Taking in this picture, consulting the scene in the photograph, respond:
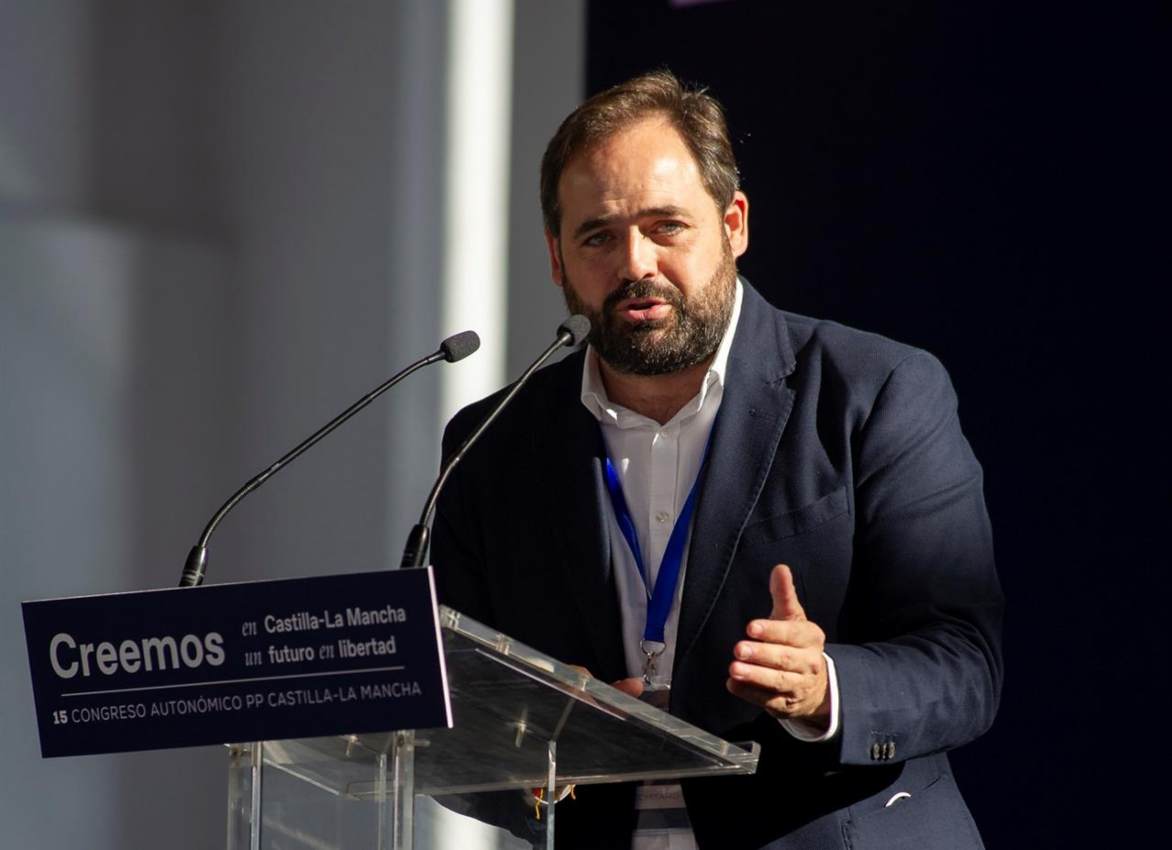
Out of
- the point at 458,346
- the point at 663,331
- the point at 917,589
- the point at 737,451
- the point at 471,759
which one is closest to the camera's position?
the point at 471,759

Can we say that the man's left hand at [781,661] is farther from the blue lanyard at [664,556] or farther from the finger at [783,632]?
the blue lanyard at [664,556]

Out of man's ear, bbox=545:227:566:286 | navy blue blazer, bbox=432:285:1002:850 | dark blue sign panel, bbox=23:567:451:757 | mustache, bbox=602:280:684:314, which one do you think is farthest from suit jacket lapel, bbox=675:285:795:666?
dark blue sign panel, bbox=23:567:451:757

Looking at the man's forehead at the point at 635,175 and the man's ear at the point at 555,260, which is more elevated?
the man's forehead at the point at 635,175

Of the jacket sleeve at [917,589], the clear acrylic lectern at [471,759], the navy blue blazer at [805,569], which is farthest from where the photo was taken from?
the navy blue blazer at [805,569]

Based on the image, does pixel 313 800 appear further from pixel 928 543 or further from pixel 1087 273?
pixel 1087 273

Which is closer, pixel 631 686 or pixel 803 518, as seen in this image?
pixel 631 686

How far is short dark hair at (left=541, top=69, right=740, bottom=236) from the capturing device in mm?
2559

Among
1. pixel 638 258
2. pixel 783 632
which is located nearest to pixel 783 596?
pixel 783 632

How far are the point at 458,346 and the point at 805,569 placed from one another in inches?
22.7

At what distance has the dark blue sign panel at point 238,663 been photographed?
144 centimetres

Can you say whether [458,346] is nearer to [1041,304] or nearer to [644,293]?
[644,293]

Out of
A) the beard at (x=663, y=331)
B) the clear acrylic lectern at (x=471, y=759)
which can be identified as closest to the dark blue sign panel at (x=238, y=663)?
the clear acrylic lectern at (x=471, y=759)

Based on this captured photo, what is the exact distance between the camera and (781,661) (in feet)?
5.72

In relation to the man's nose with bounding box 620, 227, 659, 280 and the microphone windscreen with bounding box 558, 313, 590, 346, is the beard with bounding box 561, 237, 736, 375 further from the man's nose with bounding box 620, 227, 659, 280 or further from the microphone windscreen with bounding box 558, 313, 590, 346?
the microphone windscreen with bounding box 558, 313, 590, 346
